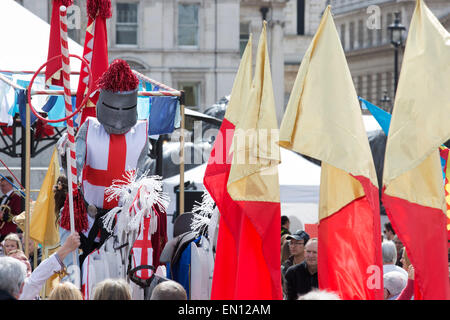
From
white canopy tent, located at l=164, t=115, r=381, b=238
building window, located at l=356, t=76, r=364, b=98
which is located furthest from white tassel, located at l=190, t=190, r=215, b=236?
building window, located at l=356, t=76, r=364, b=98

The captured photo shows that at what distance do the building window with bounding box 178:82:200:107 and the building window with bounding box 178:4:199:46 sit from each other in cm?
166

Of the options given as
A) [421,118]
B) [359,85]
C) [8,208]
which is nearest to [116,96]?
[421,118]

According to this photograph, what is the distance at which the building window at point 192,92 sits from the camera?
40000 millimetres

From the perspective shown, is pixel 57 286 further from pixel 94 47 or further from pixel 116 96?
pixel 94 47

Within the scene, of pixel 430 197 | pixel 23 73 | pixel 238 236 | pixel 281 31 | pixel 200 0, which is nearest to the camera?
pixel 430 197

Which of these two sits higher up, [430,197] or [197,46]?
[197,46]

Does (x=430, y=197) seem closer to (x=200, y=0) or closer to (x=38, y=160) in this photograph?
(x=38, y=160)

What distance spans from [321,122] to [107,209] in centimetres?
184

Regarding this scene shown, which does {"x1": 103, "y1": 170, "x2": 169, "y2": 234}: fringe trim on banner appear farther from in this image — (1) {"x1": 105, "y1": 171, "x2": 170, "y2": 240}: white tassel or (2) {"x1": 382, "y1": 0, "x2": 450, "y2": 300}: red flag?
(2) {"x1": 382, "y1": 0, "x2": 450, "y2": 300}: red flag

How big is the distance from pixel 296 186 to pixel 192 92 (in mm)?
24183

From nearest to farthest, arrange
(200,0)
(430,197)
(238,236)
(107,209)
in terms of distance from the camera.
→ (430,197), (238,236), (107,209), (200,0)

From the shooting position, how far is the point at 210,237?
7047 mm

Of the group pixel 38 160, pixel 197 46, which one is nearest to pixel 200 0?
pixel 197 46

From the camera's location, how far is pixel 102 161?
7.38 meters
